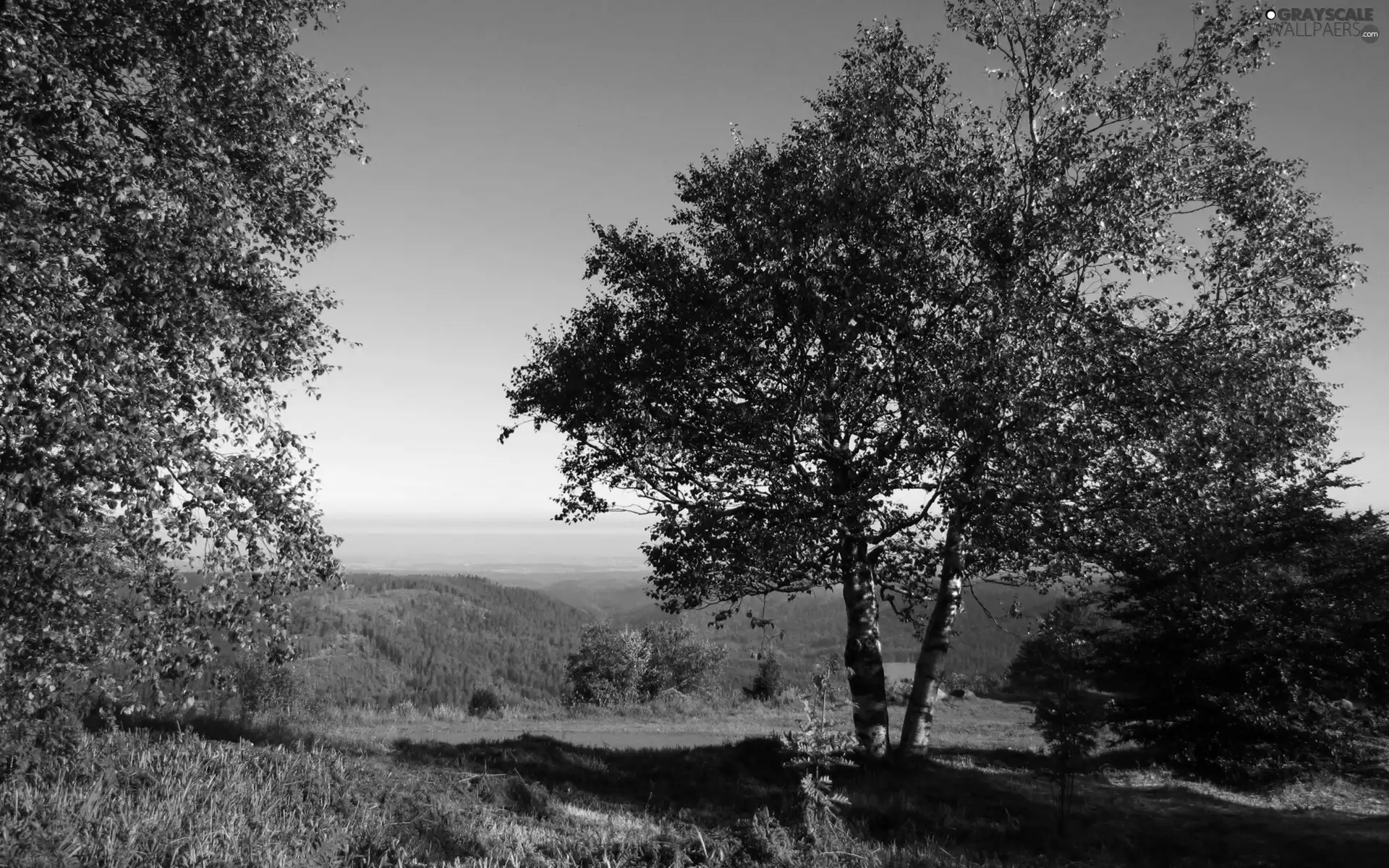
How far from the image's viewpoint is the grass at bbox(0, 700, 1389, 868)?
8711mm

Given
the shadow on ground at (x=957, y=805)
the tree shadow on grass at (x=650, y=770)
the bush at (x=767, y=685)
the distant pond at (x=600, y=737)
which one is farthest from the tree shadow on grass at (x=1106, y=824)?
the bush at (x=767, y=685)

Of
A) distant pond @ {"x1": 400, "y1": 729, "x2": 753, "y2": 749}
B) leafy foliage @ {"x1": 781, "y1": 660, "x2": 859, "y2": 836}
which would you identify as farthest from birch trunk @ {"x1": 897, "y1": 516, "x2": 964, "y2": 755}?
leafy foliage @ {"x1": 781, "y1": 660, "x2": 859, "y2": 836}

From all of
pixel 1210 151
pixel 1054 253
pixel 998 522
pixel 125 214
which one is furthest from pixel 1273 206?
pixel 125 214

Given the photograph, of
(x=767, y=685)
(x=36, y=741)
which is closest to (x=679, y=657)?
(x=767, y=685)

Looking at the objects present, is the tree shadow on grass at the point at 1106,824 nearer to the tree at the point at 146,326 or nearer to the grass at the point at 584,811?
the grass at the point at 584,811

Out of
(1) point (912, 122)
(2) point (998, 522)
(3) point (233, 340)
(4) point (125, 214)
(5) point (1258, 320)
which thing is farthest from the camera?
(1) point (912, 122)

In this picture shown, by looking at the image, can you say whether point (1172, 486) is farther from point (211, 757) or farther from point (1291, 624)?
point (211, 757)

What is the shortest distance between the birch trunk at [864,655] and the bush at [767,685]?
59.1 feet

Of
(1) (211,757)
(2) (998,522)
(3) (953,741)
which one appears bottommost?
(3) (953,741)

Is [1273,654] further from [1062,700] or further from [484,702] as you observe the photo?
[484,702]

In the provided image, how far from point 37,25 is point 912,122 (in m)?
15.8

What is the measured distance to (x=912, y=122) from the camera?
18250mm

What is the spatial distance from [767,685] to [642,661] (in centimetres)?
1072

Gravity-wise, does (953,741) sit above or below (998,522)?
below
